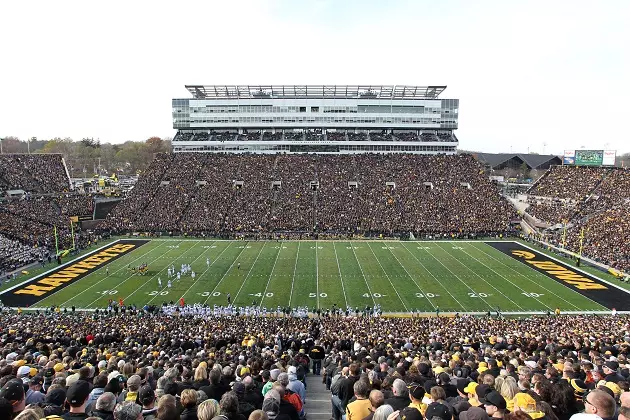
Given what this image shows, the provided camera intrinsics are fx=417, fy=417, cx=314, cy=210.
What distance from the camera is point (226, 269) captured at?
33.3m

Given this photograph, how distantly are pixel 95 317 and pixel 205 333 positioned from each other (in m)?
9.43

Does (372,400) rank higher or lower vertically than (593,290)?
higher

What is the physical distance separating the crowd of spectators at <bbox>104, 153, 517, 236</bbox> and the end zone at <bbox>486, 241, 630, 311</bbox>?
7.27 m

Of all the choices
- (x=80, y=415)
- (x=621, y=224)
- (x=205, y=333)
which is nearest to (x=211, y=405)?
(x=80, y=415)

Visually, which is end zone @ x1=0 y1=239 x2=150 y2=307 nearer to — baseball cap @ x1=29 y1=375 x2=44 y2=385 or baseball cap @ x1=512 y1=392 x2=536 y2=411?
baseball cap @ x1=29 y1=375 x2=44 y2=385

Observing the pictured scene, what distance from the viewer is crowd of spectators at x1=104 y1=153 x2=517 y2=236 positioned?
4756cm

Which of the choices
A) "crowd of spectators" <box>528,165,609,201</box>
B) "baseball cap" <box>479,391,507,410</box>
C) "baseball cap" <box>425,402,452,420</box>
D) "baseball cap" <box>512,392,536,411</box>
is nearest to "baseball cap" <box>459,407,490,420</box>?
"baseball cap" <box>425,402,452,420</box>

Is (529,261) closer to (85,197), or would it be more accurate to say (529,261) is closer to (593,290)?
(593,290)

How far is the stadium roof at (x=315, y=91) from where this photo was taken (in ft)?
225

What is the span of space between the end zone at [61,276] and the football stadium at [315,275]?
21cm

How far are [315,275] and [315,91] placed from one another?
4560 cm

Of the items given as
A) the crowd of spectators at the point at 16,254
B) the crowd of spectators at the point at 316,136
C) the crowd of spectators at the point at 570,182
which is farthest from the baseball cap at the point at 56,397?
the crowd of spectators at the point at 316,136

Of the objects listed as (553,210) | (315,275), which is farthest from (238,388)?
(553,210)

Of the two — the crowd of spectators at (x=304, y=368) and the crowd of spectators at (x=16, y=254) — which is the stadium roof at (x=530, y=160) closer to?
the crowd of spectators at (x=304, y=368)
